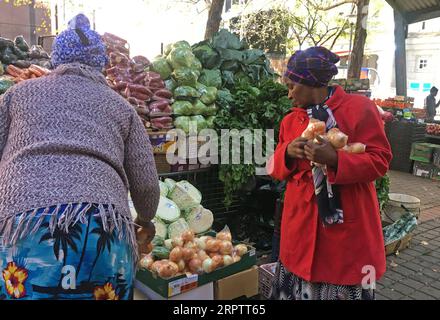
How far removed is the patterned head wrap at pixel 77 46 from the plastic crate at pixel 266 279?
2.32 m

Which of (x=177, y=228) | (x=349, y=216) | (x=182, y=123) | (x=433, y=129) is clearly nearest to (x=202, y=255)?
(x=177, y=228)

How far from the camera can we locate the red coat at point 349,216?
2.04m

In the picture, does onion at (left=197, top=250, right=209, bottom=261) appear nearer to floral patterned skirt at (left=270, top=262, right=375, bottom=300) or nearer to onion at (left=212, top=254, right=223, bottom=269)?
onion at (left=212, top=254, right=223, bottom=269)

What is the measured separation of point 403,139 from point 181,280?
7721 mm

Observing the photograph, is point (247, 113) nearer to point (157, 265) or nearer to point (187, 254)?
point (187, 254)

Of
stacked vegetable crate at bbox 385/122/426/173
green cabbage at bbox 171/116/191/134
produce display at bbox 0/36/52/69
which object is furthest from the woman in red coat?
stacked vegetable crate at bbox 385/122/426/173

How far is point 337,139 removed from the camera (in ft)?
6.36

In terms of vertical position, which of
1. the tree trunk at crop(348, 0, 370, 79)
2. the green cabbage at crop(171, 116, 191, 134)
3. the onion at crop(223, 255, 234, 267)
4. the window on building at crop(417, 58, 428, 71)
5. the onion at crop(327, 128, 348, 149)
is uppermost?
the window on building at crop(417, 58, 428, 71)

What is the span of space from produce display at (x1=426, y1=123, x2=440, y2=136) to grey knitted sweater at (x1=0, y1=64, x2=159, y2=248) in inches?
346

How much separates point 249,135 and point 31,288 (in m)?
2.99

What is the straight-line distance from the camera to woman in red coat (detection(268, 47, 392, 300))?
6.61ft

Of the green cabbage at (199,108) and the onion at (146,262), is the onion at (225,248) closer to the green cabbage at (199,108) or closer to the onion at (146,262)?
the onion at (146,262)

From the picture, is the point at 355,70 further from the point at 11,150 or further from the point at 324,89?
the point at 11,150

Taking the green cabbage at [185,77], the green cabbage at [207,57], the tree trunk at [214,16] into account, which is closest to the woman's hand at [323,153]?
the green cabbage at [185,77]
